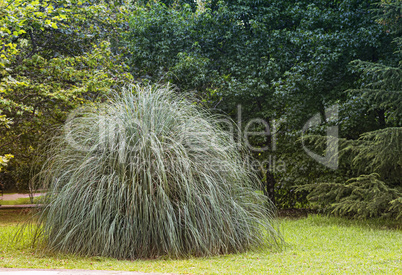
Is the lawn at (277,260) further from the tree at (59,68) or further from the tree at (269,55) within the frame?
the tree at (269,55)

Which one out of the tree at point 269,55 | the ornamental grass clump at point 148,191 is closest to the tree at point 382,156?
the tree at point 269,55

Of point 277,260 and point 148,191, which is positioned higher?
point 148,191

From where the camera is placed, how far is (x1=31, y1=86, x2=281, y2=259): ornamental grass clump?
5109mm

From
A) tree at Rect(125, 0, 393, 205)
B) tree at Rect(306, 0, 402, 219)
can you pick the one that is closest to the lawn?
tree at Rect(306, 0, 402, 219)

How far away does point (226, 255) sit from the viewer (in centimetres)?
526

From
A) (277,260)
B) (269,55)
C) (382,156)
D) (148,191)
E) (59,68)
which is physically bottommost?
(277,260)

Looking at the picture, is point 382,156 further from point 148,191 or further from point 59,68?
point 59,68

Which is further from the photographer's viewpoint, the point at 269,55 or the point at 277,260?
the point at 269,55

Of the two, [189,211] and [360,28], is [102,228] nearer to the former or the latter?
[189,211]

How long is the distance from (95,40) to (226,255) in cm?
781

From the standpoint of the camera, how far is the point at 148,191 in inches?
207

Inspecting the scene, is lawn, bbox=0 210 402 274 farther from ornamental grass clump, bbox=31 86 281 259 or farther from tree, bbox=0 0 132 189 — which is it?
tree, bbox=0 0 132 189

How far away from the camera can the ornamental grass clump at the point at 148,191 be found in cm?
511

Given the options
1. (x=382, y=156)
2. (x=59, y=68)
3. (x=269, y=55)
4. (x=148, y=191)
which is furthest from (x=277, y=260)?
(x=269, y=55)
